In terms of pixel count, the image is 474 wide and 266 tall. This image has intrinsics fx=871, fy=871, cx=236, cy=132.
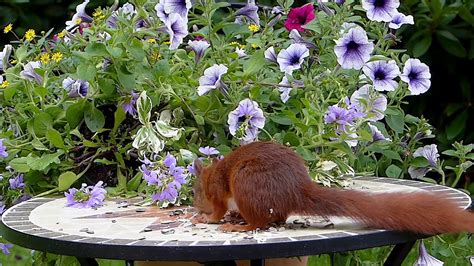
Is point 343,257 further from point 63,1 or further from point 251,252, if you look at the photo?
point 63,1

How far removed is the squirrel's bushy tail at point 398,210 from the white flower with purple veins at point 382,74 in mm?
463

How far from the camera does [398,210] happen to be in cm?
139

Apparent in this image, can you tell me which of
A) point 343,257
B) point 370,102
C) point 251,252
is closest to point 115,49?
point 370,102

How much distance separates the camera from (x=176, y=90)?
6.10ft

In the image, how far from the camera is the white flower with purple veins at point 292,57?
72.8 inches

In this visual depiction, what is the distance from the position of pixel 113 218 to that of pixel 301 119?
50 cm

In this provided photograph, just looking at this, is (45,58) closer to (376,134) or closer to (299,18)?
(299,18)

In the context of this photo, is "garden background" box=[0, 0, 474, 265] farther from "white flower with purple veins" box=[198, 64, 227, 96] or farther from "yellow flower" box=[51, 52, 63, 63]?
"white flower with purple veins" box=[198, 64, 227, 96]

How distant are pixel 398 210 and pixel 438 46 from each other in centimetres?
248

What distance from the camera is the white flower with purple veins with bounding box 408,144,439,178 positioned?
2104mm

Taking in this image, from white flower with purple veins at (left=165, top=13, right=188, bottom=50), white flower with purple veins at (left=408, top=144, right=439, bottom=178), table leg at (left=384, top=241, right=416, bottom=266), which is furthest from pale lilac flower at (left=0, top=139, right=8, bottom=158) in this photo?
white flower with purple veins at (left=408, top=144, right=439, bottom=178)

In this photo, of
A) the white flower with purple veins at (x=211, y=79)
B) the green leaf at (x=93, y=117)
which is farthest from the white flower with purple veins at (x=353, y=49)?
the green leaf at (x=93, y=117)

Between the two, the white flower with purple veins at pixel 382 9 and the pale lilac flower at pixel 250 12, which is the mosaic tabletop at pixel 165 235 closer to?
the white flower with purple veins at pixel 382 9

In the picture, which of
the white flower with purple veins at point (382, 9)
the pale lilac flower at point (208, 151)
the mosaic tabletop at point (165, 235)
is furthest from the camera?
the white flower with purple veins at point (382, 9)
